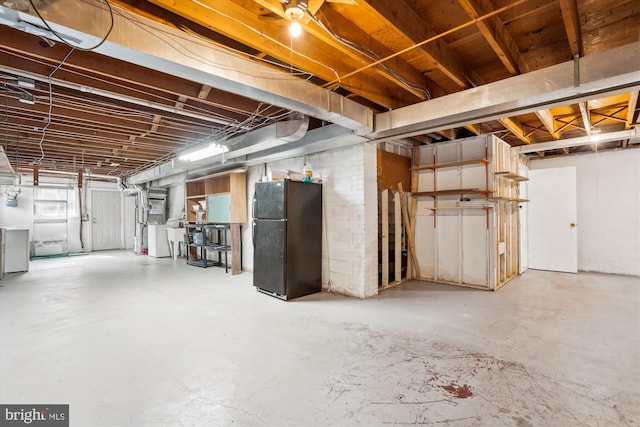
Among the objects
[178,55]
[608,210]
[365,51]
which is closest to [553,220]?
[608,210]

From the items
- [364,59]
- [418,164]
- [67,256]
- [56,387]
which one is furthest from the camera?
[67,256]

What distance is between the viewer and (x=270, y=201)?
4.46m

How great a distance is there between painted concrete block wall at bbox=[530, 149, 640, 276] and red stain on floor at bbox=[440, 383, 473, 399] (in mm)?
6305

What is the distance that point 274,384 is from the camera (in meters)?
2.18

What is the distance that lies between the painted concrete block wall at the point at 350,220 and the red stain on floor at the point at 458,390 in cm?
222

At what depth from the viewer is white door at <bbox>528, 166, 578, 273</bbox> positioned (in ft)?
20.1

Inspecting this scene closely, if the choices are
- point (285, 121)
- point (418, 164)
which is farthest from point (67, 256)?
point (418, 164)

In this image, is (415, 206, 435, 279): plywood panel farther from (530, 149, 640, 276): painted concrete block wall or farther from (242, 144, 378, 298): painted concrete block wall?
(530, 149, 640, 276): painted concrete block wall

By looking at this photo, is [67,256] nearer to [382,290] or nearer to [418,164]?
[382,290]

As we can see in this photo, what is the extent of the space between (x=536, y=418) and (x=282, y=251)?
3201mm

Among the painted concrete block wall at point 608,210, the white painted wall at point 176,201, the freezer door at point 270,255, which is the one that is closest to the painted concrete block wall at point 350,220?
the freezer door at point 270,255

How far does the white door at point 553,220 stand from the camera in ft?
20.1

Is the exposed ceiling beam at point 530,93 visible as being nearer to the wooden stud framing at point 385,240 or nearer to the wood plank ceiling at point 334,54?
the wood plank ceiling at point 334,54

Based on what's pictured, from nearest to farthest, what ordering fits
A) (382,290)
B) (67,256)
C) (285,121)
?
(285,121) < (382,290) < (67,256)
